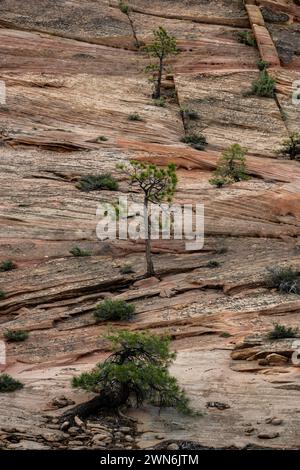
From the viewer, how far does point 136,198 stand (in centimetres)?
4522

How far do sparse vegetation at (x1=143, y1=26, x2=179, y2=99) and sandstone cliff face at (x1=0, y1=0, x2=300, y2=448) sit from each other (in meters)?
0.66

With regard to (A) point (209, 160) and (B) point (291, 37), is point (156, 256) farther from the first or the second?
(B) point (291, 37)

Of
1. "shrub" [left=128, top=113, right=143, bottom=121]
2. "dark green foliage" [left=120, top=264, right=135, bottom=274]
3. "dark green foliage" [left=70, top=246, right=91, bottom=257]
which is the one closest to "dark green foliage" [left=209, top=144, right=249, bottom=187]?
"shrub" [left=128, top=113, right=143, bottom=121]

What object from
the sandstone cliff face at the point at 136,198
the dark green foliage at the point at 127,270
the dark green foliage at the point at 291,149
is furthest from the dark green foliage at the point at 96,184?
the dark green foliage at the point at 291,149

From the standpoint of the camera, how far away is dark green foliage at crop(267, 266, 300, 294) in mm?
36688

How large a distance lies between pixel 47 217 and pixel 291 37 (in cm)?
2662

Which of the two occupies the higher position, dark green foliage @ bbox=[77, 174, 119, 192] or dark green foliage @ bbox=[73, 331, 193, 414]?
dark green foliage @ bbox=[77, 174, 119, 192]

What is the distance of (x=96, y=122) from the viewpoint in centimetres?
5294

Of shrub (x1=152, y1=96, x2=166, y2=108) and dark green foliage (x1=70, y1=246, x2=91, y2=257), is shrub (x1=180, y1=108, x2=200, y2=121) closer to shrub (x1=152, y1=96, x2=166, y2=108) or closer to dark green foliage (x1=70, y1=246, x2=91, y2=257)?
shrub (x1=152, y1=96, x2=166, y2=108)

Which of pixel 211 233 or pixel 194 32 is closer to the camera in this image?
pixel 211 233

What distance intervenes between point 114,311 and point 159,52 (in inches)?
1051

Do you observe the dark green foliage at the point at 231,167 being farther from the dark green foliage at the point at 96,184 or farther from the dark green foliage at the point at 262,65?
the dark green foliage at the point at 262,65
